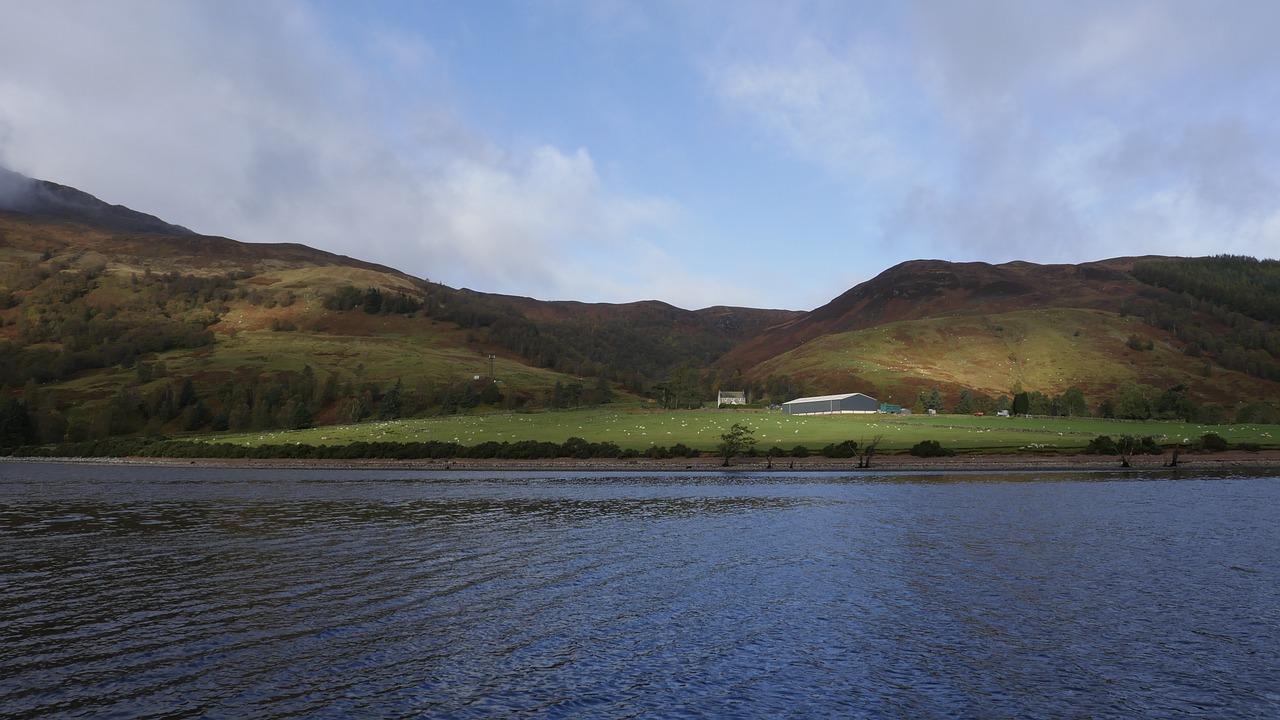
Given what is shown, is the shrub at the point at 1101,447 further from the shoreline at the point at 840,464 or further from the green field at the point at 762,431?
the green field at the point at 762,431

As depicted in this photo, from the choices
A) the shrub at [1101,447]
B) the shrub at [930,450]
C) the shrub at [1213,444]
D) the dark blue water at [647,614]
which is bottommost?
the dark blue water at [647,614]

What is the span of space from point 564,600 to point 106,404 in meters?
214

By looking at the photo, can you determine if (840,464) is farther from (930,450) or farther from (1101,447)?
(1101,447)

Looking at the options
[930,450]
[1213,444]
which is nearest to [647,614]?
[930,450]

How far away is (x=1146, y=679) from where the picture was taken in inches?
698

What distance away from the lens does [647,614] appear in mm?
24047

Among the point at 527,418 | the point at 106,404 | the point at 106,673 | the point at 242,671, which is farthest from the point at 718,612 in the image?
the point at 106,404

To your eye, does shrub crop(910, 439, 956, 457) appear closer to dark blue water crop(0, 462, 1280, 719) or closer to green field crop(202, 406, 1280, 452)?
green field crop(202, 406, 1280, 452)

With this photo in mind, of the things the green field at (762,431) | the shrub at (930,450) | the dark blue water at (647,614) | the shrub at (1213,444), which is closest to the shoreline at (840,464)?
the shrub at (1213,444)

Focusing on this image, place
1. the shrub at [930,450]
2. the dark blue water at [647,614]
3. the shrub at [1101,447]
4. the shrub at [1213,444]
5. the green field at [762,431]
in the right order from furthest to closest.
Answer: the green field at [762,431] → the shrub at [930,450] → the shrub at [1213,444] → the shrub at [1101,447] → the dark blue water at [647,614]

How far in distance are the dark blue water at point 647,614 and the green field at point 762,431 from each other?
67.4 metres

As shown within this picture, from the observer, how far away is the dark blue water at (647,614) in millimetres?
16484

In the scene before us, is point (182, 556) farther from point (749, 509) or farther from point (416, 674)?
point (749, 509)

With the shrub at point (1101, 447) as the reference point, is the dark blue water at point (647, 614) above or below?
below
